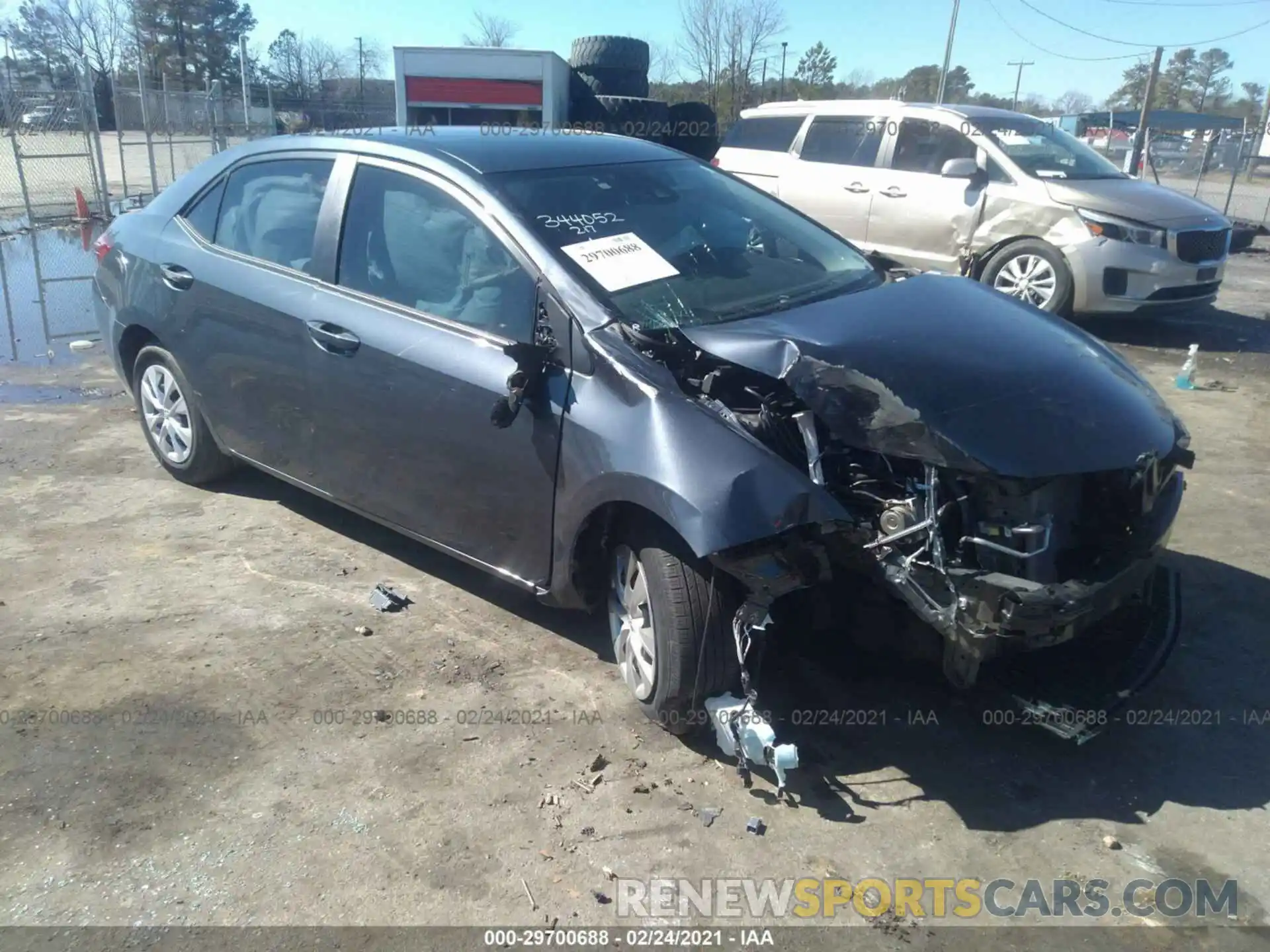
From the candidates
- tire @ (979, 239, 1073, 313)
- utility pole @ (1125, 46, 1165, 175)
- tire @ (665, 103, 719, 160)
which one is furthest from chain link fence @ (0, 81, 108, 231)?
utility pole @ (1125, 46, 1165, 175)

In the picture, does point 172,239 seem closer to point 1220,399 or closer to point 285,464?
point 285,464

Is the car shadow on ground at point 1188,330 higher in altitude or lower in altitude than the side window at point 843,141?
lower

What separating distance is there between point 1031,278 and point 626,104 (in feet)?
46.6

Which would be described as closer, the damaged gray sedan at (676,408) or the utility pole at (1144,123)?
the damaged gray sedan at (676,408)

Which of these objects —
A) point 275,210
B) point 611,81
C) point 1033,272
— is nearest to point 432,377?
point 275,210

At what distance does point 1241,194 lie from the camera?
74.7 feet

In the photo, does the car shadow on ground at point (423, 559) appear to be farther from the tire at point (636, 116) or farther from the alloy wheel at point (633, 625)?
the tire at point (636, 116)

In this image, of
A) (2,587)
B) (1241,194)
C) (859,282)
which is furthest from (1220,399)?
(1241,194)

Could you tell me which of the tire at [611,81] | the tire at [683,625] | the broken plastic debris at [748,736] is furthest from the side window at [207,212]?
the tire at [611,81]

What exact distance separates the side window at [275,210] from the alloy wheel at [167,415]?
841mm

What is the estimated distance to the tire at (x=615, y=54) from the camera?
23.2 meters

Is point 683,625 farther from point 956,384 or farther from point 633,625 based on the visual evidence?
point 956,384

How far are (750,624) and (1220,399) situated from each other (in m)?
5.71

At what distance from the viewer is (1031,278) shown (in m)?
8.73
